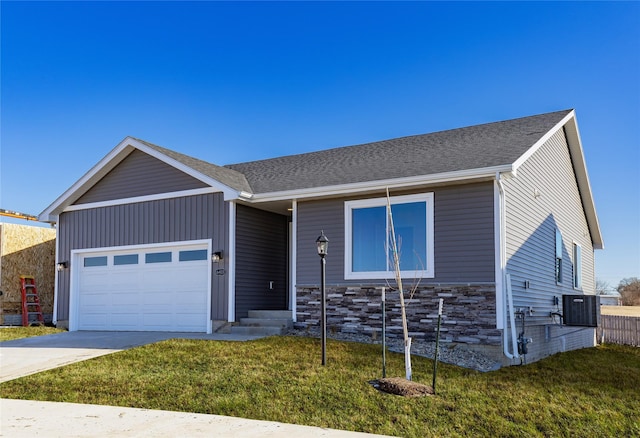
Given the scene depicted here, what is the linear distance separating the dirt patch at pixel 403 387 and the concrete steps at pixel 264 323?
483cm

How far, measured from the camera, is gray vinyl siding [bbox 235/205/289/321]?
514 inches

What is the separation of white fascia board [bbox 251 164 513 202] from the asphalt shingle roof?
0.16 meters

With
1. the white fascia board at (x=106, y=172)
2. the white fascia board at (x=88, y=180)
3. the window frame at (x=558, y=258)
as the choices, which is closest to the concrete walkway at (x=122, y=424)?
the white fascia board at (x=106, y=172)

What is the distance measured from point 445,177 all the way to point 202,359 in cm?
509

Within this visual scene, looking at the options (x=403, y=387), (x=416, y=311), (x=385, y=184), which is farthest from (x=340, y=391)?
(x=385, y=184)

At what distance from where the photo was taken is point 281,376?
314 inches

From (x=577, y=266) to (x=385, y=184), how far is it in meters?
8.26

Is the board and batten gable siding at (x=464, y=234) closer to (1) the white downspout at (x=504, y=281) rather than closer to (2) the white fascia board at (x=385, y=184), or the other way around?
(1) the white downspout at (x=504, y=281)

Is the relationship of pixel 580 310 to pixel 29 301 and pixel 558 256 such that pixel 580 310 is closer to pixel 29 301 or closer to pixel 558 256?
pixel 558 256

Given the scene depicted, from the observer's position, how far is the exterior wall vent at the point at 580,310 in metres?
12.5

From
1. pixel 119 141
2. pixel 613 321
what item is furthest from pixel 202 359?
pixel 613 321

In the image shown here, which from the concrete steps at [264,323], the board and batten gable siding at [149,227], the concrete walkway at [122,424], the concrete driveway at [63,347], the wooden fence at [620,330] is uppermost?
the board and batten gable siding at [149,227]

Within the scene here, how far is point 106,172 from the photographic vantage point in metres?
14.5

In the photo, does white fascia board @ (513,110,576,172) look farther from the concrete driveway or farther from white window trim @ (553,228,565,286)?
the concrete driveway
